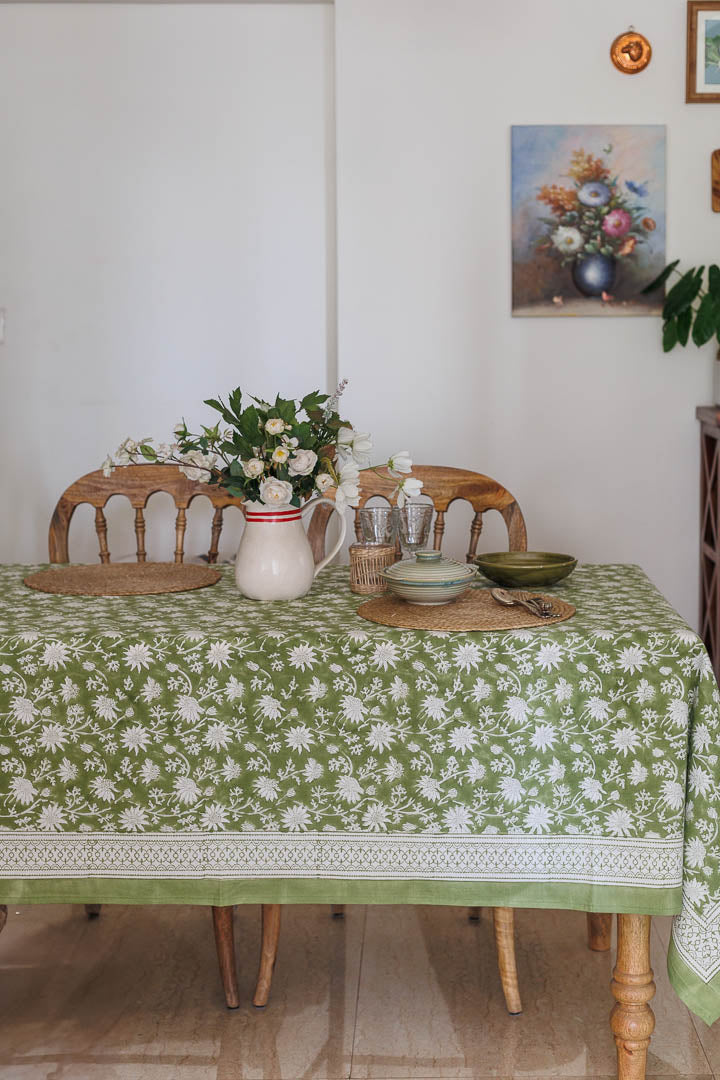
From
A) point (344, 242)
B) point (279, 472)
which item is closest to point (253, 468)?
point (279, 472)

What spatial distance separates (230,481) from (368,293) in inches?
55.9

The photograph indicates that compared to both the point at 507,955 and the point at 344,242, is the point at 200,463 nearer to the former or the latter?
the point at 507,955

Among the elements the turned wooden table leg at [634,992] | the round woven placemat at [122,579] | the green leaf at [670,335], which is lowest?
the turned wooden table leg at [634,992]

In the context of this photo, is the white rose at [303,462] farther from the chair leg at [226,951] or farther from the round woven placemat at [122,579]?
the chair leg at [226,951]

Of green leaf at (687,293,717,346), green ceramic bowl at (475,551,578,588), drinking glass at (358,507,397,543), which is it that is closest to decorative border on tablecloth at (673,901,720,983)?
green ceramic bowl at (475,551,578,588)

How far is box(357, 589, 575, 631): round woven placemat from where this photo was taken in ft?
5.63

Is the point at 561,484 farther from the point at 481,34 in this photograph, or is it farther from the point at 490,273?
the point at 481,34

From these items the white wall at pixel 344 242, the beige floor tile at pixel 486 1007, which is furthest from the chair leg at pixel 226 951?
the white wall at pixel 344 242

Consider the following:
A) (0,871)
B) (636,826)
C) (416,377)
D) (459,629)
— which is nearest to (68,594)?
(0,871)

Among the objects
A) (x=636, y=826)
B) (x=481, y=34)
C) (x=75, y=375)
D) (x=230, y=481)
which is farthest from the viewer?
(x=75, y=375)

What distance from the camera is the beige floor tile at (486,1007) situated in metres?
1.85

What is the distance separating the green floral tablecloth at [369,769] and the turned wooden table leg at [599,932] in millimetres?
537

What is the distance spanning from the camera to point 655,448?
10.5 feet

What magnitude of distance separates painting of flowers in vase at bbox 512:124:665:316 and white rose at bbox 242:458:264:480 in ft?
5.05
